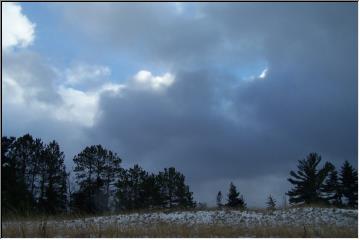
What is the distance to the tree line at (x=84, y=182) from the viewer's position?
41.4 metres

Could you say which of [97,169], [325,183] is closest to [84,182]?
[97,169]

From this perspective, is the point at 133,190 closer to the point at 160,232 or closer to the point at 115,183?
the point at 115,183

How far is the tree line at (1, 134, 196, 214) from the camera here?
136 feet

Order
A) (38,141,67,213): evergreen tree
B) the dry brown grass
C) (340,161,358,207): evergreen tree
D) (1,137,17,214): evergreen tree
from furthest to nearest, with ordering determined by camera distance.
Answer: (340,161,358,207): evergreen tree → (38,141,67,213): evergreen tree → (1,137,17,214): evergreen tree → the dry brown grass

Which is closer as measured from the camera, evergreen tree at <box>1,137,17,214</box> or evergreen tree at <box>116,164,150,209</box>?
evergreen tree at <box>1,137,17,214</box>

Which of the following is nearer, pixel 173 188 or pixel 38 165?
pixel 38 165

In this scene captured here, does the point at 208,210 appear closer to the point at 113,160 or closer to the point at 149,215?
the point at 149,215

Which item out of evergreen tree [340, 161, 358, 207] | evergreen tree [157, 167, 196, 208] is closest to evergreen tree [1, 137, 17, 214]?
evergreen tree [157, 167, 196, 208]

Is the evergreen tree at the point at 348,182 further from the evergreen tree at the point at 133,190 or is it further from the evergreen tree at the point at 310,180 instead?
the evergreen tree at the point at 133,190

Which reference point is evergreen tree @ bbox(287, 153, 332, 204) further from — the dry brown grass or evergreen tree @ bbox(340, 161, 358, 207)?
the dry brown grass

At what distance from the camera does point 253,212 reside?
1075 inches

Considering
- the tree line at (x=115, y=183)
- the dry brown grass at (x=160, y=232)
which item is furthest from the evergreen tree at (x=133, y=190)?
the dry brown grass at (x=160, y=232)

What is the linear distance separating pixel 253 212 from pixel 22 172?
28967 millimetres

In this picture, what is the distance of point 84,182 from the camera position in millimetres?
53688
